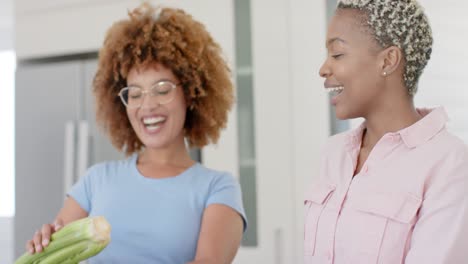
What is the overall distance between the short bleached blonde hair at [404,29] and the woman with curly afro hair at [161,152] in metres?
0.53

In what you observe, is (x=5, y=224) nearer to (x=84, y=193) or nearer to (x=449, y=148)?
(x=84, y=193)

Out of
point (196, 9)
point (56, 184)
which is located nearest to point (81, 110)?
point (56, 184)

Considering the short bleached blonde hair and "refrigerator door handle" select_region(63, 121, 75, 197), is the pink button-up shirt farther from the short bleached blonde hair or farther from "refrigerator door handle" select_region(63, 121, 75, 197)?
"refrigerator door handle" select_region(63, 121, 75, 197)

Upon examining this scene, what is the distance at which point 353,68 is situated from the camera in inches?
40.3

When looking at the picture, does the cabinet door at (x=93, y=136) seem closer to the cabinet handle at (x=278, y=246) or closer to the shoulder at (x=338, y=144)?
the cabinet handle at (x=278, y=246)

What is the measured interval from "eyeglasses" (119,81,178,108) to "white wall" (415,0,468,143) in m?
0.92

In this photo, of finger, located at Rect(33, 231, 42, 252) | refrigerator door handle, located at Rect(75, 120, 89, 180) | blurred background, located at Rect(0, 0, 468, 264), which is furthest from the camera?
refrigerator door handle, located at Rect(75, 120, 89, 180)

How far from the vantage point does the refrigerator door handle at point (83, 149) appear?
2555 mm

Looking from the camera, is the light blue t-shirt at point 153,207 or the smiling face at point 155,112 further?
the smiling face at point 155,112

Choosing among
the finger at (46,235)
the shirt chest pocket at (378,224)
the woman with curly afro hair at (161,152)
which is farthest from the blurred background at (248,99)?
the finger at (46,235)

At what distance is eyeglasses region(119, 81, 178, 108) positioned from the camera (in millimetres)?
1415

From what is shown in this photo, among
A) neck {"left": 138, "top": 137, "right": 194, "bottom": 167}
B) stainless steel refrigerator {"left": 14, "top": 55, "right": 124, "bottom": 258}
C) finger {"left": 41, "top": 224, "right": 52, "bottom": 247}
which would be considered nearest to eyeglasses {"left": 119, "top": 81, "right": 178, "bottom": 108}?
neck {"left": 138, "top": 137, "right": 194, "bottom": 167}

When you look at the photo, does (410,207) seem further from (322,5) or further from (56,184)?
(56,184)

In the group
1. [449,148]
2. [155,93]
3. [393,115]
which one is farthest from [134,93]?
[449,148]
